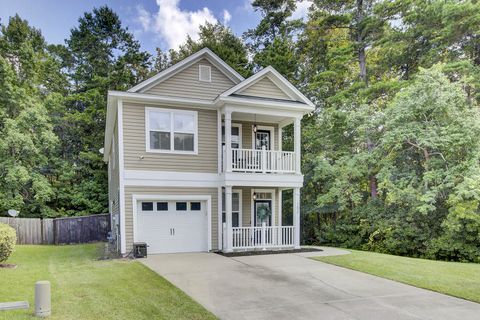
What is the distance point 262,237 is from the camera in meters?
12.6

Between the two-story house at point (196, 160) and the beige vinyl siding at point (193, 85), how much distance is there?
0.12 ft

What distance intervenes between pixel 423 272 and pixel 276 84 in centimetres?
832

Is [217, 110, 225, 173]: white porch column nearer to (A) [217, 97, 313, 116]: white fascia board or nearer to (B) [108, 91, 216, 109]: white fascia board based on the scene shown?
(B) [108, 91, 216, 109]: white fascia board

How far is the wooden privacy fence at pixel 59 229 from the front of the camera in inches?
687

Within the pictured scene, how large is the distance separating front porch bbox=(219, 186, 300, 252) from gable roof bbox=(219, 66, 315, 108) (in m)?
3.61

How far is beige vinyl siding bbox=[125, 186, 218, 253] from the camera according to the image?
1162cm

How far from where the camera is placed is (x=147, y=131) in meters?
12.1

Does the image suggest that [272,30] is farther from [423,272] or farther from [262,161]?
[423,272]

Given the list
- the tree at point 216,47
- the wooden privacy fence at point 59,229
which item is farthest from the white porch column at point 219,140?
the tree at point 216,47

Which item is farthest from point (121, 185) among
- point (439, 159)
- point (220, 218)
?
point (439, 159)

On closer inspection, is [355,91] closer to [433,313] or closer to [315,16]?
[315,16]

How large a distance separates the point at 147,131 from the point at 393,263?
916 centimetres

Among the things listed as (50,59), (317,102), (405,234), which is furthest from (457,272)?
(50,59)

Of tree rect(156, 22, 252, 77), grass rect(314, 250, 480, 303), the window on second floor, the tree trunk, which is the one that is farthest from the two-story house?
tree rect(156, 22, 252, 77)
